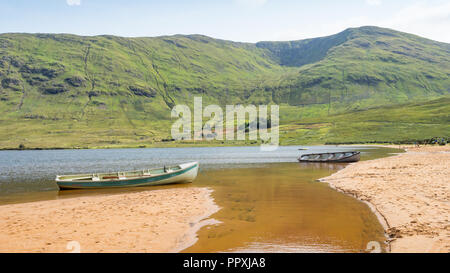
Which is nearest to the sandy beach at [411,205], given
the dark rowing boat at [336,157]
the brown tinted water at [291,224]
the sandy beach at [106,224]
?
the brown tinted water at [291,224]

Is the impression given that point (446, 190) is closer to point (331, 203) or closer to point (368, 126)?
point (331, 203)

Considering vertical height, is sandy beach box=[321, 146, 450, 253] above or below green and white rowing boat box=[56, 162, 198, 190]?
above

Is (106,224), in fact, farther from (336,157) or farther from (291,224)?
(336,157)

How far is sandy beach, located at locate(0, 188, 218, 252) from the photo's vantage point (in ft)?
57.4

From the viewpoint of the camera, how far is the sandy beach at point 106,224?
17500 millimetres

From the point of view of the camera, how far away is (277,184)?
40.1m

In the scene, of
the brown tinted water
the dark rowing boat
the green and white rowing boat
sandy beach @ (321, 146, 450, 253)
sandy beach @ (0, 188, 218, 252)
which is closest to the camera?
sandy beach @ (321, 146, 450, 253)

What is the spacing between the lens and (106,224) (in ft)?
71.6

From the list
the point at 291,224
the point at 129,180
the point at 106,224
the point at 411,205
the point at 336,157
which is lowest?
the point at 336,157

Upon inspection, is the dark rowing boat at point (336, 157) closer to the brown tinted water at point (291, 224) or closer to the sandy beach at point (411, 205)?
the sandy beach at point (411, 205)

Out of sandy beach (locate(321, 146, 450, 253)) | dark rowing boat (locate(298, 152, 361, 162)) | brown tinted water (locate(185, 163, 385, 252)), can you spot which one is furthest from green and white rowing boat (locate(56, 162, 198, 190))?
dark rowing boat (locate(298, 152, 361, 162))

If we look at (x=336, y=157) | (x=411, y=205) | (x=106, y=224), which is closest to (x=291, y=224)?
(x=411, y=205)

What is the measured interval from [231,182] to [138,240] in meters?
26.6

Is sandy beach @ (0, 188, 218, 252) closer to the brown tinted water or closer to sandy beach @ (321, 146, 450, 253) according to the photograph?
the brown tinted water
